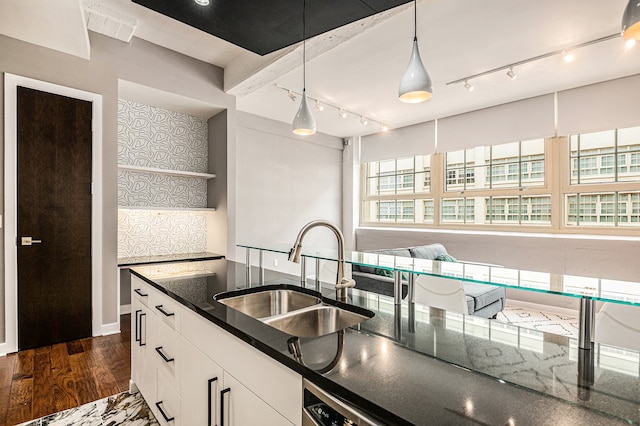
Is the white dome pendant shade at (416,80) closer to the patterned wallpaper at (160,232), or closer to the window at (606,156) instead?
the patterned wallpaper at (160,232)

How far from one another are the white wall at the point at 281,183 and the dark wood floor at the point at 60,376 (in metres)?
1.93

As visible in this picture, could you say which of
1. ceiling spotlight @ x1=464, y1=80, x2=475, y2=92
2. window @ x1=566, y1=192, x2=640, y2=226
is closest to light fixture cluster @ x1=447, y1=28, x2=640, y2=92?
ceiling spotlight @ x1=464, y1=80, x2=475, y2=92

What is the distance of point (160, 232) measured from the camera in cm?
422

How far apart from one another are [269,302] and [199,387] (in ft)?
1.71

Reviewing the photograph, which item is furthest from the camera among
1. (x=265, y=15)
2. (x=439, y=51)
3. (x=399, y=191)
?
(x=399, y=191)

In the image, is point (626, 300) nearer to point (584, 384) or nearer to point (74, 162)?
point (584, 384)

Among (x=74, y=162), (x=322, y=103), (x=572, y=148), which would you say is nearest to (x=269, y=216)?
(x=322, y=103)

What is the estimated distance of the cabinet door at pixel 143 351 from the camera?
1848 millimetres

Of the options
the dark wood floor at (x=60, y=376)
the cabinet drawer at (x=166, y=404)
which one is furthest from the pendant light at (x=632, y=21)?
the dark wood floor at (x=60, y=376)

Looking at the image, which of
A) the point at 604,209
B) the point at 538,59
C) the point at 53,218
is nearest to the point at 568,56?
A: the point at 538,59

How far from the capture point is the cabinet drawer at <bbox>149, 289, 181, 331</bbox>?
60.4 inches

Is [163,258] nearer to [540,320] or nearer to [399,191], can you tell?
[399,191]

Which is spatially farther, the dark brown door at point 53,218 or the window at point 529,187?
the window at point 529,187

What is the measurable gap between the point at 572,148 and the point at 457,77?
205 cm
